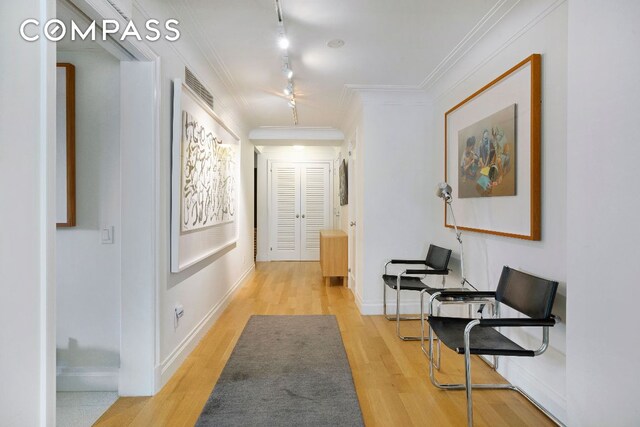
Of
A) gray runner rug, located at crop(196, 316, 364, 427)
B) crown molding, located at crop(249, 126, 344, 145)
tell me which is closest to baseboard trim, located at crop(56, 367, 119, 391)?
gray runner rug, located at crop(196, 316, 364, 427)

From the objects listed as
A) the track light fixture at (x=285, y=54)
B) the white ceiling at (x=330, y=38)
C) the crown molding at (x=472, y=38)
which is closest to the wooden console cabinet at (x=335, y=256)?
the track light fixture at (x=285, y=54)

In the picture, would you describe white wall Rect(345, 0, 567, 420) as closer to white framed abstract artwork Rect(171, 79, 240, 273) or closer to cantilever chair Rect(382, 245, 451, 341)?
cantilever chair Rect(382, 245, 451, 341)

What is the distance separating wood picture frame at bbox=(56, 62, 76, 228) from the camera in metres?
2.15

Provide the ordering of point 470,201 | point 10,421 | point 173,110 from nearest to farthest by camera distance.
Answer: point 10,421 < point 173,110 < point 470,201

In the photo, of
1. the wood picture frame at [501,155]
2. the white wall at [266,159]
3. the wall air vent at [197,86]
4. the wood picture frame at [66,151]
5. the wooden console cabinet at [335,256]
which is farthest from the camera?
the white wall at [266,159]

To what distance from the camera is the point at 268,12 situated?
228 centimetres

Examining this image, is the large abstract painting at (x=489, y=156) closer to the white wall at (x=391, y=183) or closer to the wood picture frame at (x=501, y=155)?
the wood picture frame at (x=501, y=155)

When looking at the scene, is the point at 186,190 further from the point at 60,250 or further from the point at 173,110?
the point at 60,250

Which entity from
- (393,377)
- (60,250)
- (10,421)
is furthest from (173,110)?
(393,377)

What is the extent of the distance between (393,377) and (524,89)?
207 centimetres

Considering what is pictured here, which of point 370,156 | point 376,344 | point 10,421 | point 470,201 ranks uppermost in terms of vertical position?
point 370,156

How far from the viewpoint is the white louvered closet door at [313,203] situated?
7344 millimetres

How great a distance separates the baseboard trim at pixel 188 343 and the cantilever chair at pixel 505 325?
1741mm

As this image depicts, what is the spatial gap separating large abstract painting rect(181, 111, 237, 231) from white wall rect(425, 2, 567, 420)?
89.7 inches
